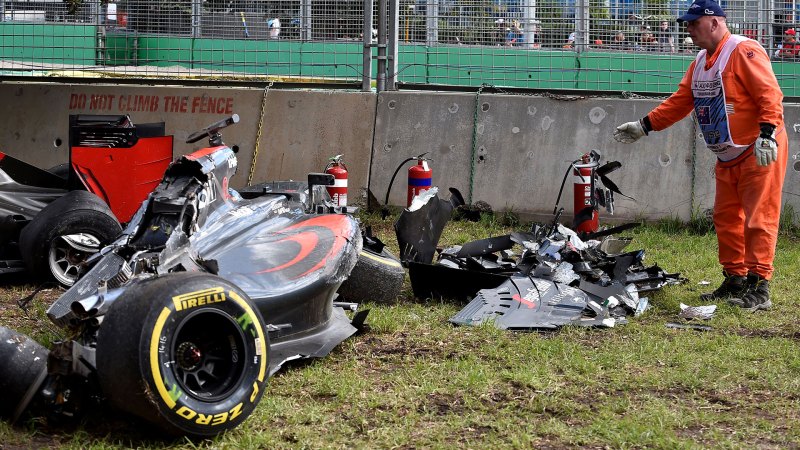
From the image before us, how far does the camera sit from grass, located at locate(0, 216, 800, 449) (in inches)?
170

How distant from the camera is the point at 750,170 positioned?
22.4 feet

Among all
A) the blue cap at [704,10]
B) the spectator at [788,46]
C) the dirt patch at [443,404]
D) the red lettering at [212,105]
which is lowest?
the dirt patch at [443,404]

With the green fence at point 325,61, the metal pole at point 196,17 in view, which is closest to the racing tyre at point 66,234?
the green fence at point 325,61

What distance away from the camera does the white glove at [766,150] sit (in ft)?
21.5

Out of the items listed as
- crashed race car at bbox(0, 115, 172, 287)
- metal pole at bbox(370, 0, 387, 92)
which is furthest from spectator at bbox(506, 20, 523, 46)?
crashed race car at bbox(0, 115, 172, 287)

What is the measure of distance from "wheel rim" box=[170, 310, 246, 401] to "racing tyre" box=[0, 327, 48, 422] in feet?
2.16

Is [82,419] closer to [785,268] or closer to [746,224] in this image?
[746,224]

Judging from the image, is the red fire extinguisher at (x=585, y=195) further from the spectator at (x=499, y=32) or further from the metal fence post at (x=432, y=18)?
the metal fence post at (x=432, y=18)

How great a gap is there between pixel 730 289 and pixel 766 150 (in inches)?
41.1

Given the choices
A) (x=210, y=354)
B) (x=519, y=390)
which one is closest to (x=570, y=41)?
(x=519, y=390)

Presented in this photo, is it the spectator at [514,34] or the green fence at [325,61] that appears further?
the spectator at [514,34]

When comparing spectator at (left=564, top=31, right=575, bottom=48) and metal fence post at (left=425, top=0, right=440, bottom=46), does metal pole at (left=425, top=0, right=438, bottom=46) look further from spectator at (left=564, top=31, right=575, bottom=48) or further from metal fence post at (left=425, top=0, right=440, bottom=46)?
spectator at (left=564, top=31, right=575, bottom=48)

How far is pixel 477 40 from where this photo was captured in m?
10.8

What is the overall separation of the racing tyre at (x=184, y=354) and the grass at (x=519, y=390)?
0.68 feet
